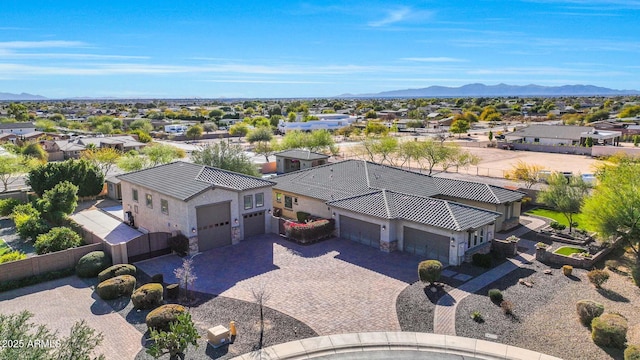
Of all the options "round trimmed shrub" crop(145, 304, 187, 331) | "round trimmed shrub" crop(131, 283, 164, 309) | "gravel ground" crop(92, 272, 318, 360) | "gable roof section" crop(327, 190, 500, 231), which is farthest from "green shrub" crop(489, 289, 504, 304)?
"round trimmed shrub" crop(131, 283, 164, 309)

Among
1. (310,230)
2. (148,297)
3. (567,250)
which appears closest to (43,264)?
(148,297)

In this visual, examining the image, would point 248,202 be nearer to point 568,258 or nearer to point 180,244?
point 180,244

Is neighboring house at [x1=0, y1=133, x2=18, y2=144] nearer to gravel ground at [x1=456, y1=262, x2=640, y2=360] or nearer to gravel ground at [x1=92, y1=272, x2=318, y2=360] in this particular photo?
gravel ground at [x1=92, y1=272, x2=318, y2=360]

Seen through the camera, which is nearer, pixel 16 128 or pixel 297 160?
pixel 297 160

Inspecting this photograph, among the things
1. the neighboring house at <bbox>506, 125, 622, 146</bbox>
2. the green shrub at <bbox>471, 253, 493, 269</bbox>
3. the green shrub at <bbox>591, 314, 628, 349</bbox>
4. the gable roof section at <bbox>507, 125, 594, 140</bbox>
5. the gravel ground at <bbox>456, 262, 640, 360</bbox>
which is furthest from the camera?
the gable roof section at <bbox>507, 125, 594, 140</bbox>

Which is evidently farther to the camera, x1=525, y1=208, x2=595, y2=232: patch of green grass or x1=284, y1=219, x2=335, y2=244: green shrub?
x1=525, y1=208, x2=595, y2=232: patch of green grass

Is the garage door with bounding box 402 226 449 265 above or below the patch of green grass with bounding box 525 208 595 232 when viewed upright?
above

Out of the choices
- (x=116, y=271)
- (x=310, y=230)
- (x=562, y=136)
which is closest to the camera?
(x=116, y=271)
